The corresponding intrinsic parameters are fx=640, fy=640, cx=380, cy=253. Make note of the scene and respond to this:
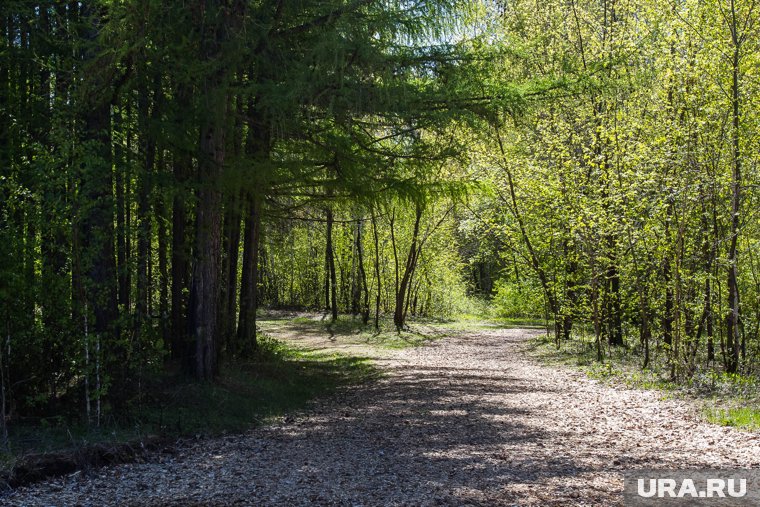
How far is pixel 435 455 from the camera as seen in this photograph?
6434mm

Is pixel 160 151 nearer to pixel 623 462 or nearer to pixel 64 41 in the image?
pixel 64 41

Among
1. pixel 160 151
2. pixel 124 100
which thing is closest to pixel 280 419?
pixel 160 151

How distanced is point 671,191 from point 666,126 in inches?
40.7

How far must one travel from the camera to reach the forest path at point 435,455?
5.25 m

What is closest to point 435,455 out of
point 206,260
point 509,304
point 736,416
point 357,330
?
point 736,416

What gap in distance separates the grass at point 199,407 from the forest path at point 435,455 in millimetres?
434

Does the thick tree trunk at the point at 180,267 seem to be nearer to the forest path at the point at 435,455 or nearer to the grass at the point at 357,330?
the forest path at the point at 435,455

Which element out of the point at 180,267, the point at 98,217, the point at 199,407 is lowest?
the point at 199,407

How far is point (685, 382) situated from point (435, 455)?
5.34 metres

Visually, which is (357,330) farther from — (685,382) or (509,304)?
(685,382)

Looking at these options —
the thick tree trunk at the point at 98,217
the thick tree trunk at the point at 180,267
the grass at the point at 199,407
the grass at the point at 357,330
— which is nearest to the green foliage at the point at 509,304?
the grass at the point at 357,330

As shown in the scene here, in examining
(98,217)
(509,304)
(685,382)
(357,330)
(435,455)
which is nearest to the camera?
(435,455)

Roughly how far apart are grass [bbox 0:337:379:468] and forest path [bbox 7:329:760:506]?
434 millimetres

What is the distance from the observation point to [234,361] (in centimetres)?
1119
